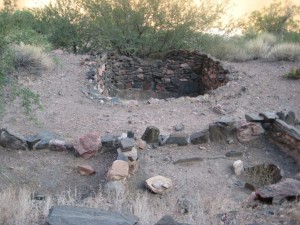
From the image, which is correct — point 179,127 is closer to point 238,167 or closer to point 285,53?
point 238,167

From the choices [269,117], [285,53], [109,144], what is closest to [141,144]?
[109,144]

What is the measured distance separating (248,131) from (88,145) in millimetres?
2366

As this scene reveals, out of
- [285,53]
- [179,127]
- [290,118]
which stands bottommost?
[179,127]

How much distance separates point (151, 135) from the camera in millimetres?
6363

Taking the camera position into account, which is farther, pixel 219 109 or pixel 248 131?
pixel 219 109

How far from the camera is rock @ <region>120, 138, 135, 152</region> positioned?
580 centimetres

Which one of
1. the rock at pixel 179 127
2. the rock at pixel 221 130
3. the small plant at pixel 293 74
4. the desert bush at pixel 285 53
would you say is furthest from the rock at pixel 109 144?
the desert bush at pixel 285 53

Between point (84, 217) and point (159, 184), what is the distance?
1.88m

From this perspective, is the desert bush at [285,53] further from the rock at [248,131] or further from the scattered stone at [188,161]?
the scattered stone at [188,161]

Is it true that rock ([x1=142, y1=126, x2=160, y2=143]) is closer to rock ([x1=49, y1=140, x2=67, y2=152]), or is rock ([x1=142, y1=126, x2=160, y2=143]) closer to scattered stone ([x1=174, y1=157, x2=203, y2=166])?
scattered stone ([x1=174, y1=157, x2=203, y2=166])

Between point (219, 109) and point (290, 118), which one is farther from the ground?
point (290, 118)

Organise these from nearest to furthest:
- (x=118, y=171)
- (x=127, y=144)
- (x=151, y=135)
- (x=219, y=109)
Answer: (x=118, y=171)
(x=127, y=144)
(x=151, y=135)
(x=219, y=109)

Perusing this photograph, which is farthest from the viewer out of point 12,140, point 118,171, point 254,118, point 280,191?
point 254,118

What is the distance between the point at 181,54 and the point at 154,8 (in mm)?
1499
